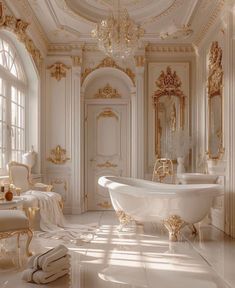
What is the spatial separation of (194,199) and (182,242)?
0.54 metres

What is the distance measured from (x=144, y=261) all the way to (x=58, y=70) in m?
4.63

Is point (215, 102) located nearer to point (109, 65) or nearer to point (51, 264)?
point (109, 65)

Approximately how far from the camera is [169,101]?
7.54 meters

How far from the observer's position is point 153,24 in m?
6.66

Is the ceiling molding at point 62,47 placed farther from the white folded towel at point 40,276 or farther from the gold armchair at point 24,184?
the white folded towel at point 40,276

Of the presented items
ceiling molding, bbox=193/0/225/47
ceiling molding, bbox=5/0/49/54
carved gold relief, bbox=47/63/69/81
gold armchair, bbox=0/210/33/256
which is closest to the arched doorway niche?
carved gold relief, bbox=47/63/69/81

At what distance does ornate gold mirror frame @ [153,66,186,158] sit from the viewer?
7488 mm

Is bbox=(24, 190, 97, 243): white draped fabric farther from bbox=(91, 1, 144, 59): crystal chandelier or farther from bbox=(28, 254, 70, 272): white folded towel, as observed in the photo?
bbox=(91, 1, 144, 59): crystal chandelier

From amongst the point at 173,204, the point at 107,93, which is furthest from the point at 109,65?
the point at 173,204

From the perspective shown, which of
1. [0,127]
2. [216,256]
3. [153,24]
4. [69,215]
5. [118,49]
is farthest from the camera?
[69,215]

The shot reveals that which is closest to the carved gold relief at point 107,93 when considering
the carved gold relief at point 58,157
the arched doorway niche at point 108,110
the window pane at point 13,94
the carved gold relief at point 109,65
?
the arched doorway niche at point 108,110

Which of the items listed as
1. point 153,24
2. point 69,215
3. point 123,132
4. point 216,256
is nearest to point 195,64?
point 153,24

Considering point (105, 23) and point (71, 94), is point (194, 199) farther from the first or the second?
point (71, 94)

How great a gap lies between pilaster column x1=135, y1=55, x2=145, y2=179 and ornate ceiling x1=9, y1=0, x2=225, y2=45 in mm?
457
